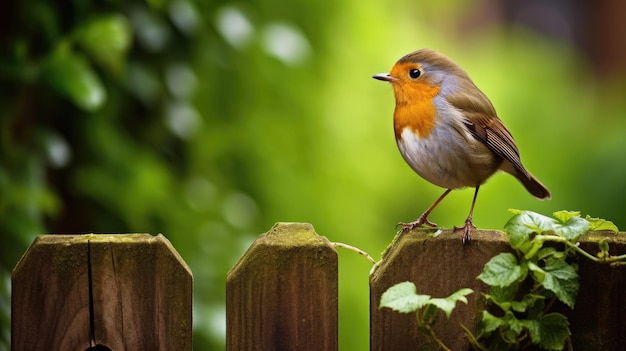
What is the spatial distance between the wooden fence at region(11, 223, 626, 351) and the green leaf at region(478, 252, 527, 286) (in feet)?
0.15

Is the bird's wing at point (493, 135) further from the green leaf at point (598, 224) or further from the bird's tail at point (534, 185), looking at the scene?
the green leaf at point (598, 224)

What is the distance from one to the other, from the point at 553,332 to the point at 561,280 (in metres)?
0.09

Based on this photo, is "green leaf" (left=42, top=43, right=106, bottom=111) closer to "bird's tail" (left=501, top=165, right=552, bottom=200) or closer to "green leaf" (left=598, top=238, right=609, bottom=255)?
"bird's tail" (left=501, top=165, right=552, bottom=200)

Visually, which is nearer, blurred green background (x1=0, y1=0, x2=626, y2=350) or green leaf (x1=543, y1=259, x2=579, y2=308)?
green leaf (x1=543, y1=259, x2=579, y2=308)

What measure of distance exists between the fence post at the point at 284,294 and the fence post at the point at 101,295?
89 mm

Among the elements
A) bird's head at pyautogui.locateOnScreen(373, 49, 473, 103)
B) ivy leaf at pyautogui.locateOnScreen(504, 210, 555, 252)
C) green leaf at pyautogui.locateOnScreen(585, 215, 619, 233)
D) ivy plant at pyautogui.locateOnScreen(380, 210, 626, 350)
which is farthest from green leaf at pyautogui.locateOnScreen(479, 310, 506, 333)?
bird's head at pyautogui.locateOnScreen(373, 49, 473, 103)

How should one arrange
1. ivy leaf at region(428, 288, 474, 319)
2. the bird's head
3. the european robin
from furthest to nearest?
1. the bird's head
2. the european robin
3. ivy leaf at region(428, 288, 474, 319)

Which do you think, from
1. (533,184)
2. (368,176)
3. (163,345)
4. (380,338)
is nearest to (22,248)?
(163,345)

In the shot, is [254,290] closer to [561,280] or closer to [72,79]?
[561,280]

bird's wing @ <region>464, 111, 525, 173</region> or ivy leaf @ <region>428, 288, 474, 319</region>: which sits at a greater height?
bird's wing @ <region>464, 111, 525, 173</region>

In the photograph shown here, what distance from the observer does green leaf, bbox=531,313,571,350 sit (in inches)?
63.9

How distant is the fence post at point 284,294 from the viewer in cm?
167

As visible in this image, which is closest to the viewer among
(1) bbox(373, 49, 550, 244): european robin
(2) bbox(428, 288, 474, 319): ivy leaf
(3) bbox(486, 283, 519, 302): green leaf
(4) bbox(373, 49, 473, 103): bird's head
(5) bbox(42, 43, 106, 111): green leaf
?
(2) bbox(428, 288, 474, 319): ivy leaf

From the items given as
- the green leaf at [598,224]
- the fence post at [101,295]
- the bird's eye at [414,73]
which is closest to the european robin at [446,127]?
the bird's eye at [414,73]
